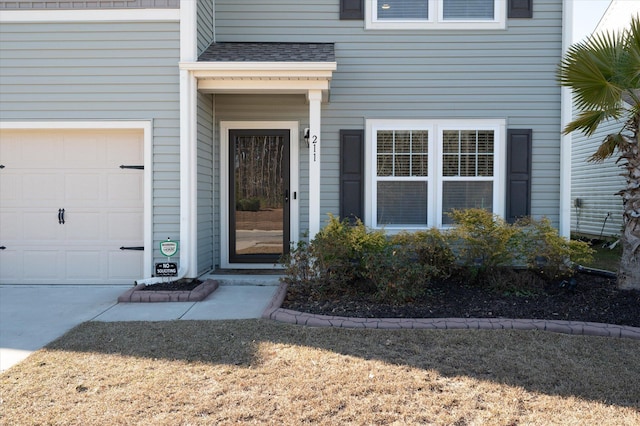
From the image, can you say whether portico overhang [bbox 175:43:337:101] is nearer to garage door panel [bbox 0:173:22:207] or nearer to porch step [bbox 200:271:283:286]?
porch step [bbox 200:271:283:286]

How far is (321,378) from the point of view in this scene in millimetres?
Answer: 3465

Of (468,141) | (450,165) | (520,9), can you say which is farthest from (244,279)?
(520,9)

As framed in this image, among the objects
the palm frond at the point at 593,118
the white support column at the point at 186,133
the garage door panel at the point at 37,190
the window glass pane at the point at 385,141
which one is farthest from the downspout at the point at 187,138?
the palm frond at the point at 593,118

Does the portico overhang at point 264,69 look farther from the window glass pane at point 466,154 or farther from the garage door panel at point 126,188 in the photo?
the window glass pane at point 466,154

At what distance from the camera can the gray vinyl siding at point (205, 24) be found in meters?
6.62

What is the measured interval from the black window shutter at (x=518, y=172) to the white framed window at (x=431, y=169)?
0.11 meters

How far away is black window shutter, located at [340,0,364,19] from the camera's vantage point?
7.11 metres

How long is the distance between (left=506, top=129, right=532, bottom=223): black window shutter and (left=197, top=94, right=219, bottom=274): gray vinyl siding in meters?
4.29

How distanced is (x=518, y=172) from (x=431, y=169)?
4.07 feet

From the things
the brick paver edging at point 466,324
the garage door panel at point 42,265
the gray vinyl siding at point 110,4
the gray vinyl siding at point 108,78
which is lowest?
the brick paver edging at point 466,324

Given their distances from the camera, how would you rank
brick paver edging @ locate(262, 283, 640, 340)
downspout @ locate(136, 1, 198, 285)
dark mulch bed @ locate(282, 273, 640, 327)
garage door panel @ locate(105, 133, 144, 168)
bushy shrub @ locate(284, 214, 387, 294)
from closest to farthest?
brick paver edging @ locate(262, 283, 640, 340) < dark mulch bed @ locate(282, 273, 640, 327) < bushy shrub @ locate(284, 214, 387, 294) < downspout @ locate(136, 1, 198, 285) < garage door panel @ locate(105, 133, 144, 168)

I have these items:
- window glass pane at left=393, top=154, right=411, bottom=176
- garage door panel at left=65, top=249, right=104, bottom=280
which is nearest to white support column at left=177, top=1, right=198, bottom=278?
garage door panel at left=65, top=249, right=104, bottom=280

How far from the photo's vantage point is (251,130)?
24.4 ft

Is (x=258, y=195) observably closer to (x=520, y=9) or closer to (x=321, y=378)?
(x=321, y=378)
